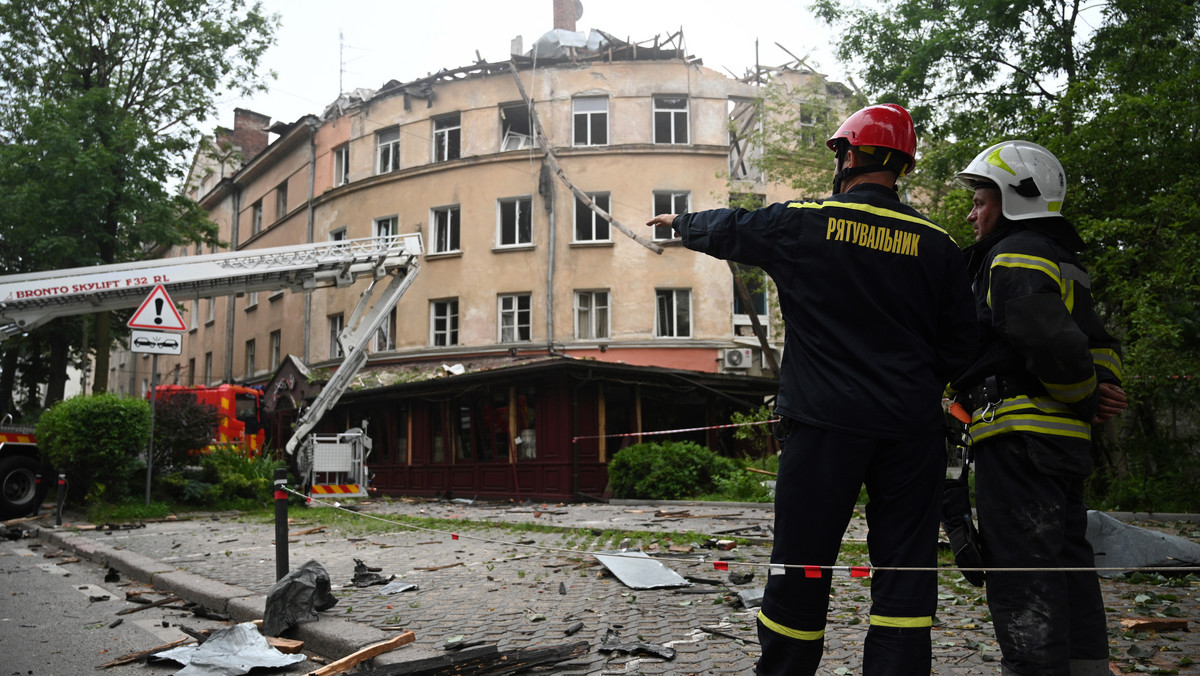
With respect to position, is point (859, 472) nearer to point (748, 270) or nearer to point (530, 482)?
point (530, 482)

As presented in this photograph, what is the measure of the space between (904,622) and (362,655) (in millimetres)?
2919

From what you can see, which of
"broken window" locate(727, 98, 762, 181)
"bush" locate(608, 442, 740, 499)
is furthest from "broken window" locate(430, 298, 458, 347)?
"bush" locate(608, 442, 740, 499)

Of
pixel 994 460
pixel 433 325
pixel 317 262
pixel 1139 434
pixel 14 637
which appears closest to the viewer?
pixel 994 460

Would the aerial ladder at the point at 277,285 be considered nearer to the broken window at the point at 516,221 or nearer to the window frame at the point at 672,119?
the broken window at the point at 516,221

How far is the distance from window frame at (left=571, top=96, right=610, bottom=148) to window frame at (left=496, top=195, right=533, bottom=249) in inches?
→ 96.2

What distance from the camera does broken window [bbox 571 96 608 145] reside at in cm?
2789

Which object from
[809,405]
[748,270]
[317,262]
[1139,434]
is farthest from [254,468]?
[809,405]

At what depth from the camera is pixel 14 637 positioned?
572 cm

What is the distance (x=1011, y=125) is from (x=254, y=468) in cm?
1472

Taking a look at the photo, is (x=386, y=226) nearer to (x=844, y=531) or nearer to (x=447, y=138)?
(x=447, y=138)

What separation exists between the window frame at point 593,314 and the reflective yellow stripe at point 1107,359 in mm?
23196

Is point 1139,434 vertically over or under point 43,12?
under

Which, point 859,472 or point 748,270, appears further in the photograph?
point 748,270

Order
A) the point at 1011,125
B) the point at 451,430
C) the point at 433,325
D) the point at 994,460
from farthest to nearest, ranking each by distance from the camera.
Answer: the point at 433,325 → the point at 451,430 → the point at 1011,125 → the point at 994,460
